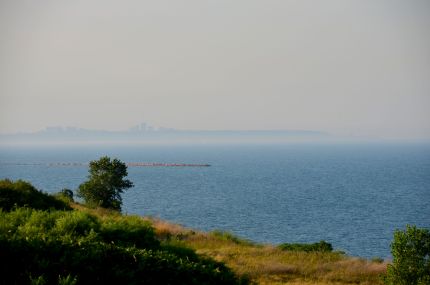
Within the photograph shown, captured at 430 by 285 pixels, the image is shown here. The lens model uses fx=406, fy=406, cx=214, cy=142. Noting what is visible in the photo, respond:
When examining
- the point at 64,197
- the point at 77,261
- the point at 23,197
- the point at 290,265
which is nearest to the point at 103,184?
the point at 64,197

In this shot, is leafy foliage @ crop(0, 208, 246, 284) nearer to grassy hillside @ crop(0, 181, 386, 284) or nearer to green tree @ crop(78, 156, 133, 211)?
grassy hillside @ crop(0, 181, 386, 284)

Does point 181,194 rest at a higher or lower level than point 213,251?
lower

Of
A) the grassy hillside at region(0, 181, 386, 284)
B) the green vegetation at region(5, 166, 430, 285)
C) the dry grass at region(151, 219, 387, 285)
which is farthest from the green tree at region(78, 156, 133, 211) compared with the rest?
the grassy hillside at region(0, 181, 386, 284)

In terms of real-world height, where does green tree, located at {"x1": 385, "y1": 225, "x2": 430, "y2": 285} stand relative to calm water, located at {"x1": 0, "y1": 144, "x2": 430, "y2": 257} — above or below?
above

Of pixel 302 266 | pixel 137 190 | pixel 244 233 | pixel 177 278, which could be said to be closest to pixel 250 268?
pixel 302 266

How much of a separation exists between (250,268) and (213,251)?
4458 mm

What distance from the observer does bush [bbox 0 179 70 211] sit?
53.4ft

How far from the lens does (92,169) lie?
4291 centimetres

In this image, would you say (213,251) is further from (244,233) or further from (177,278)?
(244,233)

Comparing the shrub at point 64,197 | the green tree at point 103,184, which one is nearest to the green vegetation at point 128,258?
the shrub at point 64,197

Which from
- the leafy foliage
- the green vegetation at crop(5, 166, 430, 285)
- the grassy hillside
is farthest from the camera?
the green vegetation at crop(5, 166, 430, 285)

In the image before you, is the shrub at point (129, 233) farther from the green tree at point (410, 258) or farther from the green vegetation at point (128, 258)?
the green tree at point (410, 258)

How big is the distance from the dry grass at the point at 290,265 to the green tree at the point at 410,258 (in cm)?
308

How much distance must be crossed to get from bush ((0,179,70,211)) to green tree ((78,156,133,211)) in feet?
78.5
